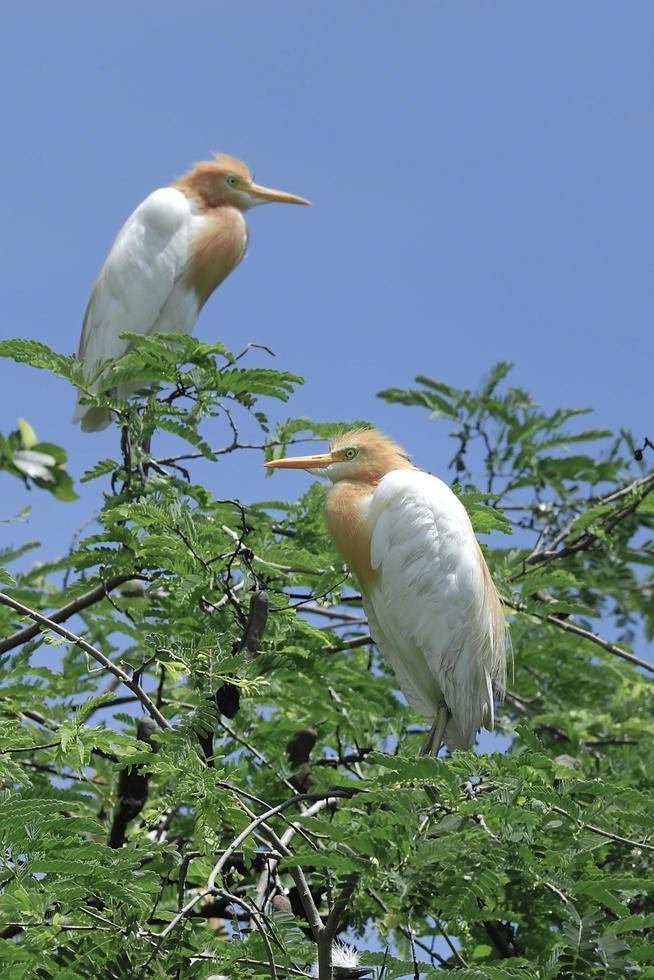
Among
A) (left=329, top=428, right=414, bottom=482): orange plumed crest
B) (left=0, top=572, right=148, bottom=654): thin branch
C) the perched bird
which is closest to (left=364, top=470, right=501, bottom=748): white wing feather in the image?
(left=329, top=428, right=414, bottom=482): orange plumed crest

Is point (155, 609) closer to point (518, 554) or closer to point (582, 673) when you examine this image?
point (518, 554)

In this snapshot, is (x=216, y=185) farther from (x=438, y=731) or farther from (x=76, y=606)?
(x=438, y=731)

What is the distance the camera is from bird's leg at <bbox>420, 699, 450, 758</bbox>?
151 inches

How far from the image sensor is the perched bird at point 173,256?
7203 millimetres

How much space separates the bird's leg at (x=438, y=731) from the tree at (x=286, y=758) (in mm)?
242

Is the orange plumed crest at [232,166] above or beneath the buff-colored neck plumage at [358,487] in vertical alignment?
above

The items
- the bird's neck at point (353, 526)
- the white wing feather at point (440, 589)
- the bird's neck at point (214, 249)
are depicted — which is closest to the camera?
the white wing feather at point (440, 589)

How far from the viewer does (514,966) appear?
2521mm

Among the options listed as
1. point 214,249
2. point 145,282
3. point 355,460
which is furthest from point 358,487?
point 214,249

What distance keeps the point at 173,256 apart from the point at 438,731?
4.25 m

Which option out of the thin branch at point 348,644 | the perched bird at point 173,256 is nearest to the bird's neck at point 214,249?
the perched bird at point 173,256

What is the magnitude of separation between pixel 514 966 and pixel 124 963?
2.75 feet

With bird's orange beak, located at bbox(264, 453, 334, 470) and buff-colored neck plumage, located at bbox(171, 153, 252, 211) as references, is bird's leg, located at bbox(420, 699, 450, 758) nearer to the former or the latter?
bird's orange beak, located at bbox(264, 453, 334, 470)

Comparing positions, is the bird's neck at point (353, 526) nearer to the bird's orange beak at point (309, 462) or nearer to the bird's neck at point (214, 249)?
the bird's orange beak at point (309, 462)
